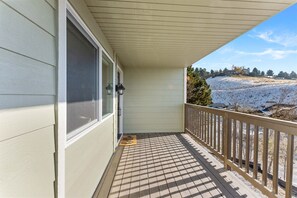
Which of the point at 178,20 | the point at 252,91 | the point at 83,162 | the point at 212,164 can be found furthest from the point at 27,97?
the point at 252,91

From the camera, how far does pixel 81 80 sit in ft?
6.62

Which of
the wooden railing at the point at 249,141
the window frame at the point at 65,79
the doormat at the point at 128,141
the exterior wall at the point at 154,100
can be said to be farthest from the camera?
the exterior wall at the point at 154,100

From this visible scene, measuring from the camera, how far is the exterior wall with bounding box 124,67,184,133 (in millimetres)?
6430

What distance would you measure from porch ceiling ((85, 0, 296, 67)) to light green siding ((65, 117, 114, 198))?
1.44 metres

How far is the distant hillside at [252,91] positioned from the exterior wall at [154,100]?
16.7ft

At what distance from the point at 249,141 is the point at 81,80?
219 centimetres

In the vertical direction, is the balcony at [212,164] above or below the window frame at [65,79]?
below

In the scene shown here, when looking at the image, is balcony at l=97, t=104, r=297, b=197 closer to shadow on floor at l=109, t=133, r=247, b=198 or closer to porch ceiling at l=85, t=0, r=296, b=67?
shadow on floor at l=109, t=133, r=247, b=198

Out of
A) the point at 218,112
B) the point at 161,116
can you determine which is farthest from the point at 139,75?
the point at 218,112

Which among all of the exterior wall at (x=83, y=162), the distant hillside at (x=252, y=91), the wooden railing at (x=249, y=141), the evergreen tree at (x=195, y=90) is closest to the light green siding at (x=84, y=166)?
the exterior wall at (x=83, y=162)

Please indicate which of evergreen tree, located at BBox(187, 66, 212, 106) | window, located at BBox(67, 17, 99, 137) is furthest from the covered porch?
evergreen tree, located at BBox(187, 66, 212, 106)

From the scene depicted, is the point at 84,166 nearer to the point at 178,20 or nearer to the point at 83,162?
the point at 83,162

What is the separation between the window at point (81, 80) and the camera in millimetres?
1688

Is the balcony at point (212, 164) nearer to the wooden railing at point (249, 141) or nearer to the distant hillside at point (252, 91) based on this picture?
the wooden railing at point (249, 141)
